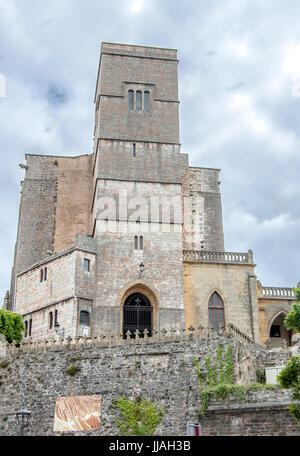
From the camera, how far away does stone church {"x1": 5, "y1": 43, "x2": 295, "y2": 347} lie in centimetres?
3641

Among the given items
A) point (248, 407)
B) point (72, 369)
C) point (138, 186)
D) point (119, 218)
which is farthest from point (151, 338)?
point (138, 186)

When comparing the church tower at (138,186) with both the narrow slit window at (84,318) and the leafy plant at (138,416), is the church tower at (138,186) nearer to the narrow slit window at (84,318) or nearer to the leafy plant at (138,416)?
the narrow slit window at (84,318)

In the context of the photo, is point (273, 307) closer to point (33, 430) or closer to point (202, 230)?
point (202, 230)

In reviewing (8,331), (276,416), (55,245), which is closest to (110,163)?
(55,245)

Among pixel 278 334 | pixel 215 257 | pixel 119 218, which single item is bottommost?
pixel 278 334

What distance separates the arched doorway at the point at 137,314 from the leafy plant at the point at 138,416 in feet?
34.3

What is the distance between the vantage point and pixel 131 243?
125 feet

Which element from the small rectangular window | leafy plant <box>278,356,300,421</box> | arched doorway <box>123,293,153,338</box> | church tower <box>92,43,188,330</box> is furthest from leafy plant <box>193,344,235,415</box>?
the small rectangular window

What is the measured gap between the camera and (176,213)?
1549 inches

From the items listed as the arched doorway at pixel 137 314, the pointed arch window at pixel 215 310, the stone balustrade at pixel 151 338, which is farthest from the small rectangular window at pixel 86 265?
the pointed arch window at pixel 215 310

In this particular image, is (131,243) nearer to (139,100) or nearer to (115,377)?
(139,100)

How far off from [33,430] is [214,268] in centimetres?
1664

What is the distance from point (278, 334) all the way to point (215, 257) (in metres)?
7.86

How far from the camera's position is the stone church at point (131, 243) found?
1433 inches
